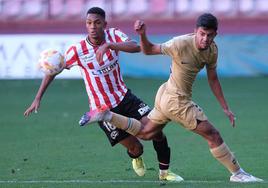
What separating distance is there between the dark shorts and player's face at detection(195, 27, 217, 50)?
162cm

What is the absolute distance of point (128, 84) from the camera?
77.4 ft

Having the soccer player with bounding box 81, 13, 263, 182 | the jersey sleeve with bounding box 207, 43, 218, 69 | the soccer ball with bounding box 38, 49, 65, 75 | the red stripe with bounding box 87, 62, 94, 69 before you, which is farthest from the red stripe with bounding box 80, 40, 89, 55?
the jersey sleeve with bounding box 207, 43, 218, 69

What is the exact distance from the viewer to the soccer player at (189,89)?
905cm

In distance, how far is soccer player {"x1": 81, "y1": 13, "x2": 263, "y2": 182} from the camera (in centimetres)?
905

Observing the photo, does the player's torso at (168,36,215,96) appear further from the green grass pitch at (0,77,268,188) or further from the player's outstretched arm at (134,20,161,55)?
the green grass pitch at (0,77,268,188)

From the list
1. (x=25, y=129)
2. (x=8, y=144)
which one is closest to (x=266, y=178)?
(x=8, y=144)

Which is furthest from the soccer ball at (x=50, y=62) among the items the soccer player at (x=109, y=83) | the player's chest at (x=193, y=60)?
the player's chest at (x=193, y=60)

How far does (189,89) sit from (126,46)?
85cm

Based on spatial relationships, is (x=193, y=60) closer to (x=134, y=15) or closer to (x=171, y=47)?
(x=171, y=47)

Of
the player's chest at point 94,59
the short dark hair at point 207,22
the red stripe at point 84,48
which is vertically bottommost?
the player's chest at point 94,59

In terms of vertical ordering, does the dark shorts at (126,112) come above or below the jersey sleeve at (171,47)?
below

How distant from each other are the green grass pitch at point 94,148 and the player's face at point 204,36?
1.50 m

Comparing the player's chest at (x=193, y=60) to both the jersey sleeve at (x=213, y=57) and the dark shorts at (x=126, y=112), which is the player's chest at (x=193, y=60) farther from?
the dark shorts at (x=126, y=112)

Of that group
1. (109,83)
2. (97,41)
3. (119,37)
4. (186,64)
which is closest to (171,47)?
(186,64)
